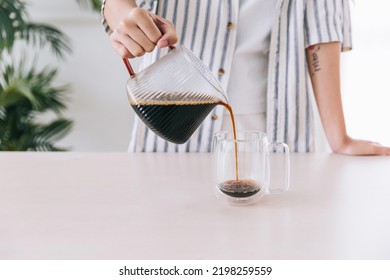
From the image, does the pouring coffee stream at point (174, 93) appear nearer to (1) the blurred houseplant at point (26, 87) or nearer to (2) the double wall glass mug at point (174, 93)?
(2) the double wall glass mug at point (174, 93)

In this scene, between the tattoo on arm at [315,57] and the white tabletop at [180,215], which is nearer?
the white tabletop at [180,215]

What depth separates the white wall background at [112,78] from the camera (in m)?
2.39

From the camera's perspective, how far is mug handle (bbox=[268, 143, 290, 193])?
0.78 meters

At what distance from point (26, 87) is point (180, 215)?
5.87 feet

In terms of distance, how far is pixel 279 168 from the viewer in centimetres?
101

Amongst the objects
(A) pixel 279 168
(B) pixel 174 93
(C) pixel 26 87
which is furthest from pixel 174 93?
(C) pixel 26 87

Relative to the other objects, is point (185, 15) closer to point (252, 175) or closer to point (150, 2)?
point (150, 2)

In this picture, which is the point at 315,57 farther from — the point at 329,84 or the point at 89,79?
the point at 89,79

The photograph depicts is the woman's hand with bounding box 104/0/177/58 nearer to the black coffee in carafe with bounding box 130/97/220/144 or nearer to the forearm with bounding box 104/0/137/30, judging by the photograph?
the black coffee in carafe with bounding box 130/97/220/144

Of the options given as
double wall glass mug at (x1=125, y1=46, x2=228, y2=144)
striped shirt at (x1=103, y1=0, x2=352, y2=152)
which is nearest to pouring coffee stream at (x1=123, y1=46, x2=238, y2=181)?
double wall glass mug at (x1=125, y1=46, x2=228, y2=144)

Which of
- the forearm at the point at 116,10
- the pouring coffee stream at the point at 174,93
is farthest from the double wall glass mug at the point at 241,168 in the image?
the forearm at the point at 116,10

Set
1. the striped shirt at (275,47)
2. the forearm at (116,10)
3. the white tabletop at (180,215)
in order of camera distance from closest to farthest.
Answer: the white tabletop at (180,215) → the forearm at (116,10) → the striped shirt at (275,47)

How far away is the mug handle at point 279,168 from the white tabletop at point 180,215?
0.02 m

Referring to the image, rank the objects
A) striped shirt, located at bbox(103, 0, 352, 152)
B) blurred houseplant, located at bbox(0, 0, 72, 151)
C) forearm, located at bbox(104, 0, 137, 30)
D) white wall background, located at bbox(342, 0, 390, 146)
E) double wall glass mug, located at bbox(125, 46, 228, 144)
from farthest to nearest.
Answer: white wall background, located at bbox(342, 0, 390, 146) → blurred houseplant, located at bbox(0, 0, 72, 151) → striped shirt, located at bbox(103, 0, 352, 152) → forearm, located at bbox(104, 0, 137, 30) → double wall glass mug, located at bbox(125, 46, 228, 144)
